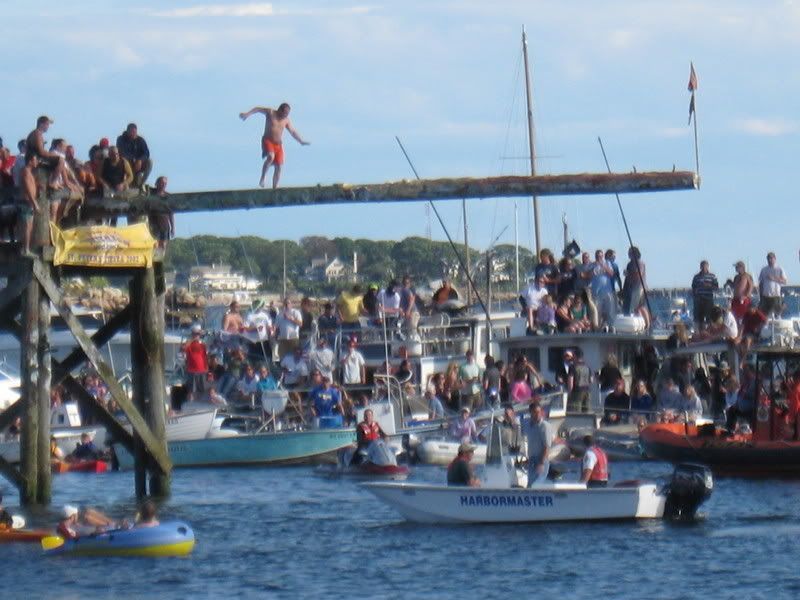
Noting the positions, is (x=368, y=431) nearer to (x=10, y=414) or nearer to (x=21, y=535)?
(x=10, y=414)

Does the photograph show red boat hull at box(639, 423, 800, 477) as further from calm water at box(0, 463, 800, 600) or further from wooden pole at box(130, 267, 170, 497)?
wooden pole at box(130, 267, 170, 497)

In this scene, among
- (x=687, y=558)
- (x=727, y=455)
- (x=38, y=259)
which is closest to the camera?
(x=687, y=558)

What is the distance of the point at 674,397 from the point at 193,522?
11145 millimetres

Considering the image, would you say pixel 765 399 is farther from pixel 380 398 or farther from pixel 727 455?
pixel 380 398

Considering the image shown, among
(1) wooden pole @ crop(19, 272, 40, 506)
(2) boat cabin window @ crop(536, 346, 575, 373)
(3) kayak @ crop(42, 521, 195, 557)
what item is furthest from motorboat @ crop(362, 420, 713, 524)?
(2) boat cabin window @ crop(536, 346, 575, 373)

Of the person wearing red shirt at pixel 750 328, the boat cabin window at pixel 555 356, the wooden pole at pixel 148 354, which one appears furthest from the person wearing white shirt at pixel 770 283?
the wooden pole at pixel 148 354

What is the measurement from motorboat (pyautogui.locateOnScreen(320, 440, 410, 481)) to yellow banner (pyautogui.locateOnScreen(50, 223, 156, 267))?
7.88m

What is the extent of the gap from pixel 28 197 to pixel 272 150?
3587mm

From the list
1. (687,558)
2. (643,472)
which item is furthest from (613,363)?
(687,558)

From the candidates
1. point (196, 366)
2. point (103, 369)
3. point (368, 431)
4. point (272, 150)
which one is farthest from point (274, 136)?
point (196, 366)

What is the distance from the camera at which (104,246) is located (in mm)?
28016

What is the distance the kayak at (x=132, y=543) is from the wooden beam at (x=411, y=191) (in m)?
5.08

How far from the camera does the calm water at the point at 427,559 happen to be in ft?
74.0

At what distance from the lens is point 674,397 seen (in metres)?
36.5
